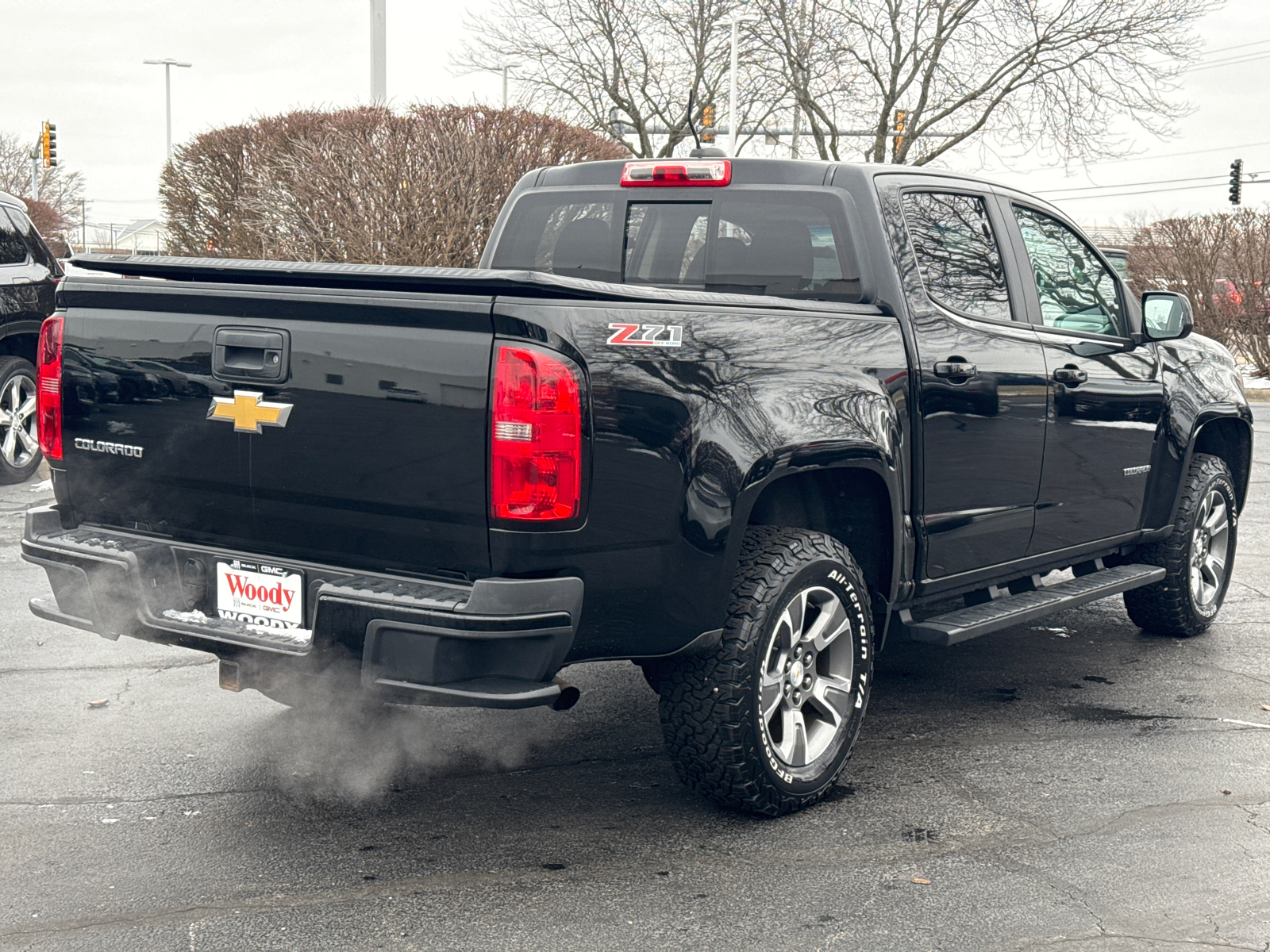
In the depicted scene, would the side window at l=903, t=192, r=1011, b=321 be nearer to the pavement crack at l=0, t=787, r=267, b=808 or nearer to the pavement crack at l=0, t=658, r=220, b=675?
the pavement crack at l=0, t=787, r=267, b=808

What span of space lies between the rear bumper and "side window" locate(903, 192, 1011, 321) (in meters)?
2.03

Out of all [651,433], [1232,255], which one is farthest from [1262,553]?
[1232,255]

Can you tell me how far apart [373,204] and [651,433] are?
11392mm

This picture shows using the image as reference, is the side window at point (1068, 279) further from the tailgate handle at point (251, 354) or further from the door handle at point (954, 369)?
the tailgate handle at point (251, 354)

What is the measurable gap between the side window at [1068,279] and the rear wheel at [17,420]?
24.0ft

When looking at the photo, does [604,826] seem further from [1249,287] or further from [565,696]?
[1249,287]

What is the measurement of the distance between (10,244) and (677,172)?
6.65m

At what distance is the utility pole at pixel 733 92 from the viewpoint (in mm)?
27969

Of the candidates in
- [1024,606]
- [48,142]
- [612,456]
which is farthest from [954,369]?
[48,142]

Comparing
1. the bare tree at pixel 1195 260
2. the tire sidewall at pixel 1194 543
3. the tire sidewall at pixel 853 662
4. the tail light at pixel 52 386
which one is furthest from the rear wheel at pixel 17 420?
the bare tree at pixel 1195 260

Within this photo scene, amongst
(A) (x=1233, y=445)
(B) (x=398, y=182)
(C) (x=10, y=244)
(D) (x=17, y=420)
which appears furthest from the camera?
(B) (x=398, y=182)

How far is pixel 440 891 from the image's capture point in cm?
341

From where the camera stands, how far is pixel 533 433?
126 inches

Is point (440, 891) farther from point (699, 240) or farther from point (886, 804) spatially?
point (699, 240)
